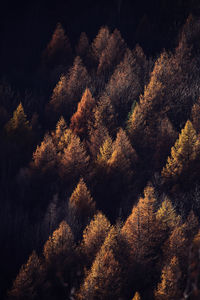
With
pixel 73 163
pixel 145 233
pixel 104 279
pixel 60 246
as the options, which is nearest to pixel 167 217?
pixel 145 233

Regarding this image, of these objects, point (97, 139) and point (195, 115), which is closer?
point (97, 139)

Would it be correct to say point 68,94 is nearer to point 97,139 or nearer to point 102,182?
point 97,139

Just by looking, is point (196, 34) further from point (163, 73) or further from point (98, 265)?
point (98, 265)

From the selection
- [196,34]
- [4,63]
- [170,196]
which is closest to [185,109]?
[170,196]

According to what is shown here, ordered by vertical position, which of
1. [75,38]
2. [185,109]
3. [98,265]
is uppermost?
[75,38]

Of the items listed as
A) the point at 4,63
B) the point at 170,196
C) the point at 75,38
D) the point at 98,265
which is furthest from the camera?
the point at 75,38

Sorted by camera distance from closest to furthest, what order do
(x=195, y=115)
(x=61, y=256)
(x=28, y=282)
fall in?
(x=28, y=282) < (x=61, y=256) < (x=195, y=115)
